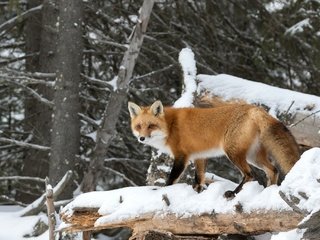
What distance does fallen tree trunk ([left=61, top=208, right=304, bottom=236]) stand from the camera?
540 centimetres

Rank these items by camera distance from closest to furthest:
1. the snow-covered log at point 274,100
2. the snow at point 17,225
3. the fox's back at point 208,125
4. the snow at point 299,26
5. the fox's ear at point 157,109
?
the fox's back at point 208,125 < the fox's ear at point 157,109 < the snow-covered log at point 274,100 < the snow at point 17,225 < the snow at point 299,26

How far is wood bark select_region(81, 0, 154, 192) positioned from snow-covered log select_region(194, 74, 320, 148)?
1.57m

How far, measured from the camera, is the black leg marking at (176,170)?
286 inches

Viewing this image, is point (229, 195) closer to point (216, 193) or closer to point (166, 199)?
point (216, 193)

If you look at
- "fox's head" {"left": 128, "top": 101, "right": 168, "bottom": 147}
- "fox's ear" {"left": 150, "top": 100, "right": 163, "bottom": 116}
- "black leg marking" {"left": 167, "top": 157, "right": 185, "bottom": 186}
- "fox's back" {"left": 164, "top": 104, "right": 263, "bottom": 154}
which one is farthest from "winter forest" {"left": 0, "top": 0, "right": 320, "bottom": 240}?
"fox's ear" {"left": 150, "top": 100, "right": 163, "bottom": 116}

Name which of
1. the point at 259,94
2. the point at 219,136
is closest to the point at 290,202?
the point at 219,136

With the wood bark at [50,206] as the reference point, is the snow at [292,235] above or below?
above

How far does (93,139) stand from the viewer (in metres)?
12.7

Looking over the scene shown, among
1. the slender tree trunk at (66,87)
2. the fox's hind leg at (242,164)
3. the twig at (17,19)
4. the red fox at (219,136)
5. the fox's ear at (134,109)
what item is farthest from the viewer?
the twig at (17,19)

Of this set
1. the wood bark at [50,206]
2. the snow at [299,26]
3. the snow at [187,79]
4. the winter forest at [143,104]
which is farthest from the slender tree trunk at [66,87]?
the wood bark at [50,206]

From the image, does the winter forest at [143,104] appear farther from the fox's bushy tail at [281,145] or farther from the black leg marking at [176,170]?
the fox's bushy tail at [281,145]

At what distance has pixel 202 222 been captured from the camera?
6137 mm

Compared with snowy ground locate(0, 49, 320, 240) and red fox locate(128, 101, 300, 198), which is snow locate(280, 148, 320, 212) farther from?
red fox locate(128, 101, 300, 198)

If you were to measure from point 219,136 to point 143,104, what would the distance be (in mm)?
6180
